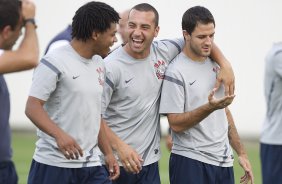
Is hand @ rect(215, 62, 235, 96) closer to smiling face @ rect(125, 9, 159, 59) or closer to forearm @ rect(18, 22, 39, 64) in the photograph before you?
smiling face @ rect(125, 9, 159, 59)

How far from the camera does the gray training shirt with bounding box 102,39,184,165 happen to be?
23.5ft

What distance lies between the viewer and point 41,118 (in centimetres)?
619

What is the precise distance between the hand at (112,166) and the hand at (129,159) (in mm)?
61

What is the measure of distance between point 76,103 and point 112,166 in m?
0.67

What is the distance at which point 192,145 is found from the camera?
723 cm

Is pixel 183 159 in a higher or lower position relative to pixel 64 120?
lower

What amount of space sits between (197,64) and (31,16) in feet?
7.45

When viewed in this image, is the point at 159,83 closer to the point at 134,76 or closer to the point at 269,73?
the point at 134,76

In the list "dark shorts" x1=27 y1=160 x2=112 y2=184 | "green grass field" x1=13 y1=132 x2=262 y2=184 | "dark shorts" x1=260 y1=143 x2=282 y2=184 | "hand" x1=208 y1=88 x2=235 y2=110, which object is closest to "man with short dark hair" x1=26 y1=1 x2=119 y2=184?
"dark shorts" x1=27 y1=160 x2=112 y2=184

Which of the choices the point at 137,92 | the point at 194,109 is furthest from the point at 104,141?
the point at 194,109

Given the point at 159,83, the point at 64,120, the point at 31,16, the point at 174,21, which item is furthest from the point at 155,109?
the point at 174,21

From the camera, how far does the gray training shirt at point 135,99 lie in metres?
7.15

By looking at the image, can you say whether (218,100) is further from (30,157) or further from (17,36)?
(30,157)

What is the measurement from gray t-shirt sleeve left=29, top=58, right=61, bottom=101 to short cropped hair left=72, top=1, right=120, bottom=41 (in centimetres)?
41
